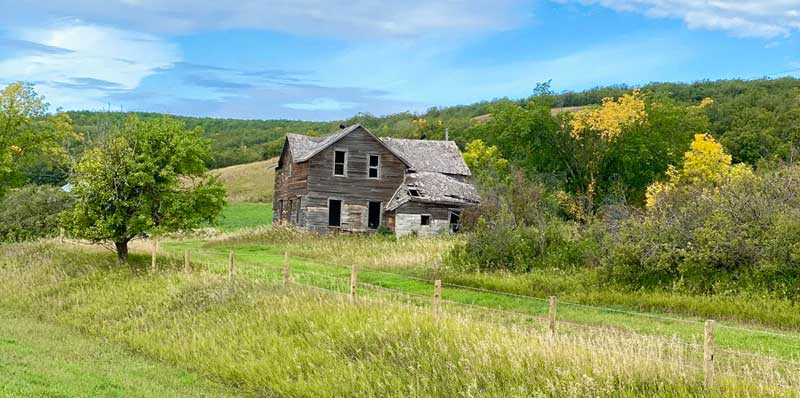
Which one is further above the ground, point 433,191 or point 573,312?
point 433,191

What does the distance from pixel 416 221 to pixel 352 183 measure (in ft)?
16.1

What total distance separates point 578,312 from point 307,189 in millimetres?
27933

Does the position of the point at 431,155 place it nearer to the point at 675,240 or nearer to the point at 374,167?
the point at 374,167

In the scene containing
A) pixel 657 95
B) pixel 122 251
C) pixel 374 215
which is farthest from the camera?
pixel 657 95

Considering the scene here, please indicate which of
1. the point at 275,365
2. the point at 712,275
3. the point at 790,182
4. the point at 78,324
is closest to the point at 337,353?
the point at 275,365

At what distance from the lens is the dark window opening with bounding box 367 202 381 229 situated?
45.5m

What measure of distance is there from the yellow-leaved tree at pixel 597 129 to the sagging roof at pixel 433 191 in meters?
11.5

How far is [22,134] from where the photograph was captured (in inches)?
1607

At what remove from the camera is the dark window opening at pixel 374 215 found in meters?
45.5

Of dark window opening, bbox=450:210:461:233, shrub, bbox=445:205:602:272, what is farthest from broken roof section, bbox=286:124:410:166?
shrub, bbox=445:205:602:272

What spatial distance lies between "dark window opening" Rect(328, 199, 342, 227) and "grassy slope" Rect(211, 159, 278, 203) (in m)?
46.2

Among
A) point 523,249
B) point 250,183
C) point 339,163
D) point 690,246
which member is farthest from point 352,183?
point 250,183

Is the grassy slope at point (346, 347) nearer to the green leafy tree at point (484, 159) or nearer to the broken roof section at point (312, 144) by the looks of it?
the broken roof section at point (312, 144)

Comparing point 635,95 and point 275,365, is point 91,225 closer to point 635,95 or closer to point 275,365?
point 275,365
